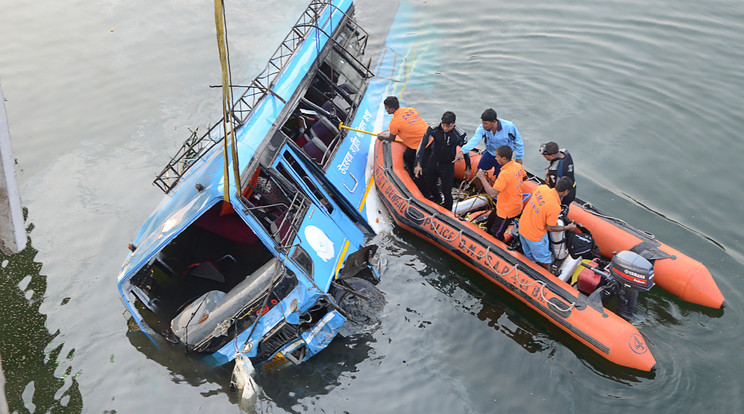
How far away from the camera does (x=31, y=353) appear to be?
7.86 metres

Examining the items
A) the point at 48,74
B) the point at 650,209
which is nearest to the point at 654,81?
the point at 650,209

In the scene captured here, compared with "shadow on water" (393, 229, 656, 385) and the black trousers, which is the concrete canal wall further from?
the black trousers

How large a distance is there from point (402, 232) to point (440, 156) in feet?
5.28

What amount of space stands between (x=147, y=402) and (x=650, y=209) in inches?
329

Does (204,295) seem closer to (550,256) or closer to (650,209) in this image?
(550,256)

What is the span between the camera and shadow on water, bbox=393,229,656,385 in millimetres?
6973

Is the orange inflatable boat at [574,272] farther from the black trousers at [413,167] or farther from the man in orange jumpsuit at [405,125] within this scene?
the man in orange jumpsuit at [405,125]

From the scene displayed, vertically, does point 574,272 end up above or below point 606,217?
below

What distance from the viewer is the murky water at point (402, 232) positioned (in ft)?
22.9

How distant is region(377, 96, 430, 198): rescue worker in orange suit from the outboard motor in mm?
3372

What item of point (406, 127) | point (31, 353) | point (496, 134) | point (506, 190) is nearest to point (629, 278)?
point (506, 190)

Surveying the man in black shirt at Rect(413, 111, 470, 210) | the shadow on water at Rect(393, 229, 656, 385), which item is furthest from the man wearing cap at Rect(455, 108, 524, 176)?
the shadow on water at Rect(393, 229, 656, 385)

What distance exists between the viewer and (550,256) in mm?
7617

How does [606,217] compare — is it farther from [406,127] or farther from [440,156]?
[406,127]
